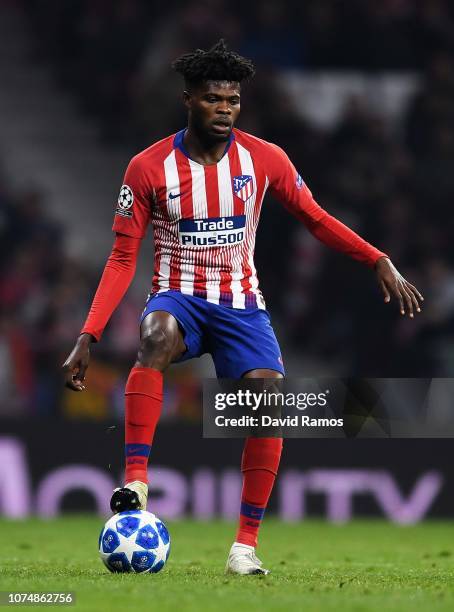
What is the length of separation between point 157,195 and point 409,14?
348 inches

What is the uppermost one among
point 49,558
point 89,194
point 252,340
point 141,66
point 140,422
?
point 141,66

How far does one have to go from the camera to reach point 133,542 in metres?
5.03

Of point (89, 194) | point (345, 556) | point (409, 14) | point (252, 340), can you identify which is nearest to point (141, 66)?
point (89, 194)

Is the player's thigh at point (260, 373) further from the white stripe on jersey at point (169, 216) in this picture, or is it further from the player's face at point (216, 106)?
the player's face at point (216, 106)

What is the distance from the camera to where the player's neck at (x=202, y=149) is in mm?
5520

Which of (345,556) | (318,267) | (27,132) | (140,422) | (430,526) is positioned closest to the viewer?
(140,422)

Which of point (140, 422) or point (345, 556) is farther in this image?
point (345, 556)

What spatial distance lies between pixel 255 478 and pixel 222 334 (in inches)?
23.9

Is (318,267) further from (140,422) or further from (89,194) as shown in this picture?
(140,422)

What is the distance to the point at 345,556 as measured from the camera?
274 inches

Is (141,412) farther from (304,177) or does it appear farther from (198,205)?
(304,177)

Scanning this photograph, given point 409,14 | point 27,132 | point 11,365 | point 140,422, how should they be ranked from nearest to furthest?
point 140,422 → point 11,365 → point 409,14 → point 27,132

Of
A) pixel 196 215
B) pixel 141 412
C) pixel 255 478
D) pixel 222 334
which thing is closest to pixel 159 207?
pixel 196 215

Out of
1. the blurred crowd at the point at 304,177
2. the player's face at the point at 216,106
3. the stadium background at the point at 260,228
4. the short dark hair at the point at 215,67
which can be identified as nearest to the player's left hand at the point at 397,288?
the player's face at the point at 216,106
